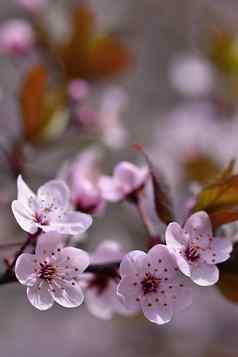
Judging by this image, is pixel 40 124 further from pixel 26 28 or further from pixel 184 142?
pixel 184 142

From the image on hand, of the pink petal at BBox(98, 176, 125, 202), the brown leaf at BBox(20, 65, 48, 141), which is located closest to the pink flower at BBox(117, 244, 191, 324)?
the pink petal at BBox(98, 176, 125, 202)

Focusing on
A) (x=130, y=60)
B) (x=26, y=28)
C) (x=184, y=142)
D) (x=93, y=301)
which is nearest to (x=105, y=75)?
(x=130, y=60)

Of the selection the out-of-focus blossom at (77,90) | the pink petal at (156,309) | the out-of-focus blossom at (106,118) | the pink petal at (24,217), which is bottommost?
the out-of-focus blossom at (106,118)

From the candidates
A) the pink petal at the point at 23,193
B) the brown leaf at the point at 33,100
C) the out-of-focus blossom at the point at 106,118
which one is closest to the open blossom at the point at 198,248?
the pink petal at the point at 23,193

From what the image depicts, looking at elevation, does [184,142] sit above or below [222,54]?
below

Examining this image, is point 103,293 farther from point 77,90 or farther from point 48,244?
point 77,90

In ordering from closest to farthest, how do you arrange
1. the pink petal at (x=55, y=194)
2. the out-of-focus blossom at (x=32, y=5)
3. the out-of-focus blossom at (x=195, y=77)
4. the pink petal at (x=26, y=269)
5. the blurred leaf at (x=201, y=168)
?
the pink petal at (x=26, y=269), the pink petal at (x=55, y=194), the out-of-focus blossom at (x=32, y=5), the blurred leaf at (x=201, y=168), the out-of-focus blossom at (x=195, y=77)

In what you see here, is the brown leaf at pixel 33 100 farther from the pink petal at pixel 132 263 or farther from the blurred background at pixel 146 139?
the pink petal at pixel 132 263

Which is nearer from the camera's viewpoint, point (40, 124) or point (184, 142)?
point (40, 124)
